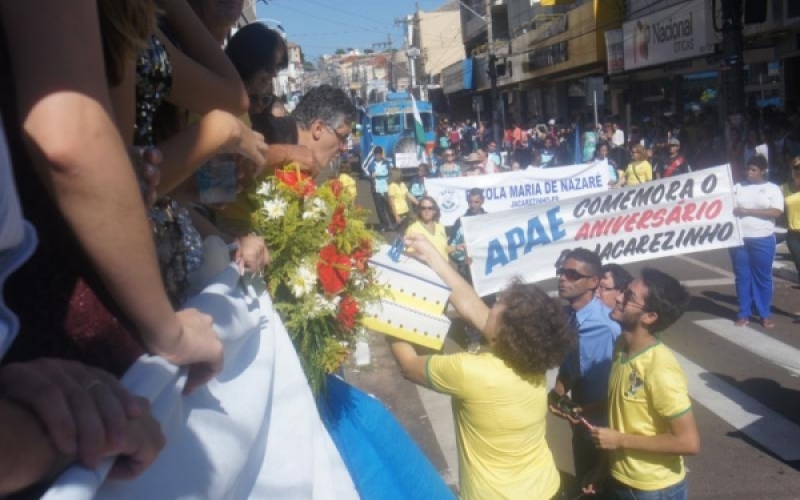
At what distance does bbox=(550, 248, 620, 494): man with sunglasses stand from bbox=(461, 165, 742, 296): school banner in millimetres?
5003

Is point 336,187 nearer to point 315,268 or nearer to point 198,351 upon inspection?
point 315,268

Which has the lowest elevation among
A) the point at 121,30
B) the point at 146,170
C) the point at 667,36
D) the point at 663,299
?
the point at 663,299

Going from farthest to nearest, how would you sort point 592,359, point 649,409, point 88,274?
point 592,359 < point 649,409 < point 88,274

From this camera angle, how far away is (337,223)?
2443 millimetres

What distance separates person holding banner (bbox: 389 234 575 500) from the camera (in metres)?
3.98

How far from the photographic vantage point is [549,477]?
4137mm

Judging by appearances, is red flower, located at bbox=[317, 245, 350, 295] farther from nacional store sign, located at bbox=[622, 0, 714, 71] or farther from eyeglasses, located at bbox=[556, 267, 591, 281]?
nacional store sign, located at bbox=[622, 0, 714, 71]

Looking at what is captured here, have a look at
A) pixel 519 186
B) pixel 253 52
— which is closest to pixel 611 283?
pixel 253 52

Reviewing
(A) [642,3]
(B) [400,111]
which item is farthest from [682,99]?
(B) [400,111]

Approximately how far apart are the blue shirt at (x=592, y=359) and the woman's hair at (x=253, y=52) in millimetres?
2847

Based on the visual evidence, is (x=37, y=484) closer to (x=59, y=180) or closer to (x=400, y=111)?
(x=59, y=180)

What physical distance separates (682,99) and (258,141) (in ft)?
94.1

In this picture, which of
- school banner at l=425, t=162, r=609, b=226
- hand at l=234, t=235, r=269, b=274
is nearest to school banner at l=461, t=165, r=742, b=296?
school banner at l=425, t=162, r=609, b=226

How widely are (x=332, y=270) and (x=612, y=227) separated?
9.03 metres
